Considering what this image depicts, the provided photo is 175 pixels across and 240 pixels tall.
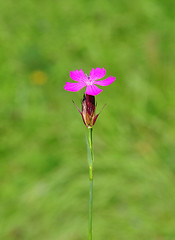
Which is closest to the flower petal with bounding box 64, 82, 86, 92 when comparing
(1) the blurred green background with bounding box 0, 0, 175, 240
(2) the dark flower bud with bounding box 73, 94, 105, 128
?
(2) the dark flower bud with bounding box 73, 94, 105, 128

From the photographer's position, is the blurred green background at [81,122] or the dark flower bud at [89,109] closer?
the dark flower bud at [89,109]

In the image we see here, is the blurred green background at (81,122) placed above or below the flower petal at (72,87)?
above

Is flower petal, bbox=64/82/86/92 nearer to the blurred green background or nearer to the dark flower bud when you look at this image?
the dark flower bud

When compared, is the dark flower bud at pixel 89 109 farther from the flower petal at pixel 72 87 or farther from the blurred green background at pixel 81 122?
the blurred green background at pixel 81 122

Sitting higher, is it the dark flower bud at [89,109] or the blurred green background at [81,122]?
the blurred green background at [81,122]

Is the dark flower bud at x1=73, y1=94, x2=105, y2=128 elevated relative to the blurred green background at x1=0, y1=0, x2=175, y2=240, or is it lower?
lower

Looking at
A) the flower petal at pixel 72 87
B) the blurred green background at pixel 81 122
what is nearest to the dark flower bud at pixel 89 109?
the flower petal at pixel 72 87

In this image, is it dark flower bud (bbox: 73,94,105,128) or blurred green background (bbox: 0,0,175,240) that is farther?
blurred green background (bbox: 0,0,175,240)

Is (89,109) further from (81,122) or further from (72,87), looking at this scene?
(81,122)

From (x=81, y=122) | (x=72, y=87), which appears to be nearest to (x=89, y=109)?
(x=72, y=87)
